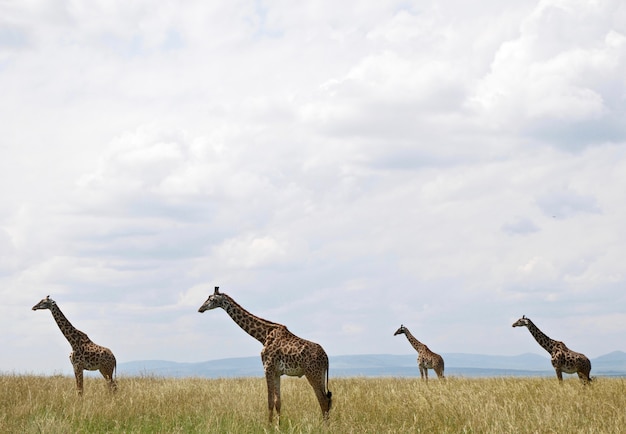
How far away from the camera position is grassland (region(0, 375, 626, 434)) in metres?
12.0

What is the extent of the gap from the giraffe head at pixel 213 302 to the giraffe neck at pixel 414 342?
1340 cm

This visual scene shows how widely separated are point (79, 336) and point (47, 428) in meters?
8.10

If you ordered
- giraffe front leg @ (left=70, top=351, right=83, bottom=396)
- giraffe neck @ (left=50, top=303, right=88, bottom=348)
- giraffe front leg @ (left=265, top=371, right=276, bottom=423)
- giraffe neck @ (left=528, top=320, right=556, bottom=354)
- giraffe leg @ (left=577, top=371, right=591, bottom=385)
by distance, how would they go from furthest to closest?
giraffe neck @ (left=528, top=320, right=556, bottom=354) → giraffe leg @ (left=577, top=371, right=591, bottom=385) → giraffe neck @ (left=50, top=303, right=88, bottom=348) → giraffe front leg @ (left=70, top=351, right=83, bottom=396) → giraffe front leg @ (left=265, top=371, right=276, bottom=423)

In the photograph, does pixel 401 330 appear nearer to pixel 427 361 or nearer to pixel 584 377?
pixel 427 361

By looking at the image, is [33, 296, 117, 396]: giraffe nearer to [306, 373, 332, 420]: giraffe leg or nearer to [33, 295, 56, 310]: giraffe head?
[33, 295, 56, 310]: giraffe head

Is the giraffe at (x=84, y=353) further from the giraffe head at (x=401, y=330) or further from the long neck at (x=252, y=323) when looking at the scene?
the giraffe head at (x=401, y=330)

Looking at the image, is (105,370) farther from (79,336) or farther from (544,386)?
(544,386)

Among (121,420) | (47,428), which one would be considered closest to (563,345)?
(121,420)

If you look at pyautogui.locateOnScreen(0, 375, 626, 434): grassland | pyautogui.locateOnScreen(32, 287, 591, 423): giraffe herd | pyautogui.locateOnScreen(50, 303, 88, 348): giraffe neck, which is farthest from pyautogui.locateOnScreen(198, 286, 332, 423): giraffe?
pyautogui.locateOnScreen(50, 303, 88, 348): giraffe neck

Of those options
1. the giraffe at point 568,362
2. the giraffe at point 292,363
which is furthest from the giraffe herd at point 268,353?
the giraffe at point 568,362

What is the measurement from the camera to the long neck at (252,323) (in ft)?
48.2

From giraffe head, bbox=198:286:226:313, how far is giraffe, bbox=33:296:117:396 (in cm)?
465

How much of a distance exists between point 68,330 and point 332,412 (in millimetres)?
8223

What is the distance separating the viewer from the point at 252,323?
582 inches
